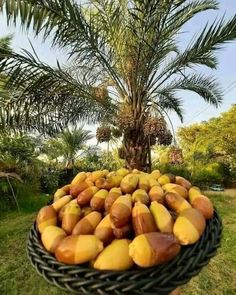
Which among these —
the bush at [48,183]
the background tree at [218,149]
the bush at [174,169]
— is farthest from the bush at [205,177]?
the bush at [48,183]

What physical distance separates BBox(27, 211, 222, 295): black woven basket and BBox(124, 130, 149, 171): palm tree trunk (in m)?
4.98

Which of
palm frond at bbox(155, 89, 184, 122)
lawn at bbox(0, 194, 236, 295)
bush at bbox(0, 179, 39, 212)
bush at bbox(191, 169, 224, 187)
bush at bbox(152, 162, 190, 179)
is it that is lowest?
lawn at bbox(0, 194, 236, 295)

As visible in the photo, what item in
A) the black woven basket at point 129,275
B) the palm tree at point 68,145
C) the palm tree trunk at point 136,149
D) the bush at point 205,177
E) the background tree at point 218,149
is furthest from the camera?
the palm tree at point 68,145

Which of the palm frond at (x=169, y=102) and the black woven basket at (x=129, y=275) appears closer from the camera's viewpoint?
the black woven basket at (x=129, y=275)

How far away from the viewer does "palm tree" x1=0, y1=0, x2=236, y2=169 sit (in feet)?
16.4

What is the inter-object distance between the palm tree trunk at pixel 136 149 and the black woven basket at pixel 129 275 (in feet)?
16.3

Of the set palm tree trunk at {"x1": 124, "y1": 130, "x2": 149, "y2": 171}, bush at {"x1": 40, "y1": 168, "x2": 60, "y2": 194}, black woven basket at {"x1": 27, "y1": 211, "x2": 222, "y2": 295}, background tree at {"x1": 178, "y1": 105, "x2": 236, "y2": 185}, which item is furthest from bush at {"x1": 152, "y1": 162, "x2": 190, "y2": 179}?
black woven basket at {"x1": 27, "y1": 211, "x2": 222, "y2": 295}

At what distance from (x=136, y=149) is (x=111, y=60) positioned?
1699 millimetres

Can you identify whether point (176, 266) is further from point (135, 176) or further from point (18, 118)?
point (18, 118)

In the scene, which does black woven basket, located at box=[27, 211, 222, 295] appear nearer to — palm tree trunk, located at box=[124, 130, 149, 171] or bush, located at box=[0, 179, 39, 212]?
palm tree trunk, located at box=[124, 130, 149, 171]

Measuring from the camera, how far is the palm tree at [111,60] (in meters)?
5.01

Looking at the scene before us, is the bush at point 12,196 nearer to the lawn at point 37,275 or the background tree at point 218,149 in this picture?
the lawn at point 37,275

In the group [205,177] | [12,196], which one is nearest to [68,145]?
[205,177]

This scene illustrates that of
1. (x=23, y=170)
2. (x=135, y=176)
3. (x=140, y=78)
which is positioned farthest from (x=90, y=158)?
(x=135, y=176)
